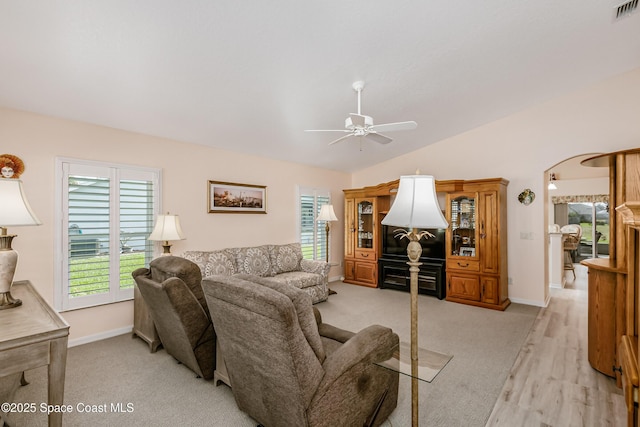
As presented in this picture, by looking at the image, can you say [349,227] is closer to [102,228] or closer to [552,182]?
[102,228]

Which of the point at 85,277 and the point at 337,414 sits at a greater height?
the point at 85,277

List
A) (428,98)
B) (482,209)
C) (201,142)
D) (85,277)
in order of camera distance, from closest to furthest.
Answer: (85,277) → (428,98) → (201,142) → (482,209)

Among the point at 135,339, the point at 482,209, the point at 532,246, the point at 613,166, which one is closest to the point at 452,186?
the point at 482,209

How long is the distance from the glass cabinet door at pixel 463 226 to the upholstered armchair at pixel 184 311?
13.9 ft

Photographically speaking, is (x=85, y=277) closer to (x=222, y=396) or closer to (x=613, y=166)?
(x=222, y=396)

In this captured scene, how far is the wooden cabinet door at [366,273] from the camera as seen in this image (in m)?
6.16

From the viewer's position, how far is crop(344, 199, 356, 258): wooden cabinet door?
6.47 m

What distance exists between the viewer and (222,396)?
241 cm

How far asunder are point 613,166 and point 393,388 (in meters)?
2.80

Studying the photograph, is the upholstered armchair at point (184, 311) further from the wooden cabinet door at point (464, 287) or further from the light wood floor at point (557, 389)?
the wooden cabinet door at point (464, 287)

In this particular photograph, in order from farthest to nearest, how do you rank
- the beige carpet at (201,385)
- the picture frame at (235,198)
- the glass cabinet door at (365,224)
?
the glass cabinet door at (365,224) → the picture frame at (235,198) → the beige carpet at (201,385)

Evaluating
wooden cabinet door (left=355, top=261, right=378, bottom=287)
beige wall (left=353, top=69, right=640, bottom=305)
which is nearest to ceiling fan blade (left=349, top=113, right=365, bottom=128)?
beige wall (left=353, top=69, right=640, bottom=305)

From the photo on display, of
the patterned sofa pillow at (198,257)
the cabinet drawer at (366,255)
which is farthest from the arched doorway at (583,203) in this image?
the patterned sofa pillow at (198,257)

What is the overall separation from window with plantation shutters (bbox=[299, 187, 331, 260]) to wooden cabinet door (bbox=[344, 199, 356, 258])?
0.49 meters
